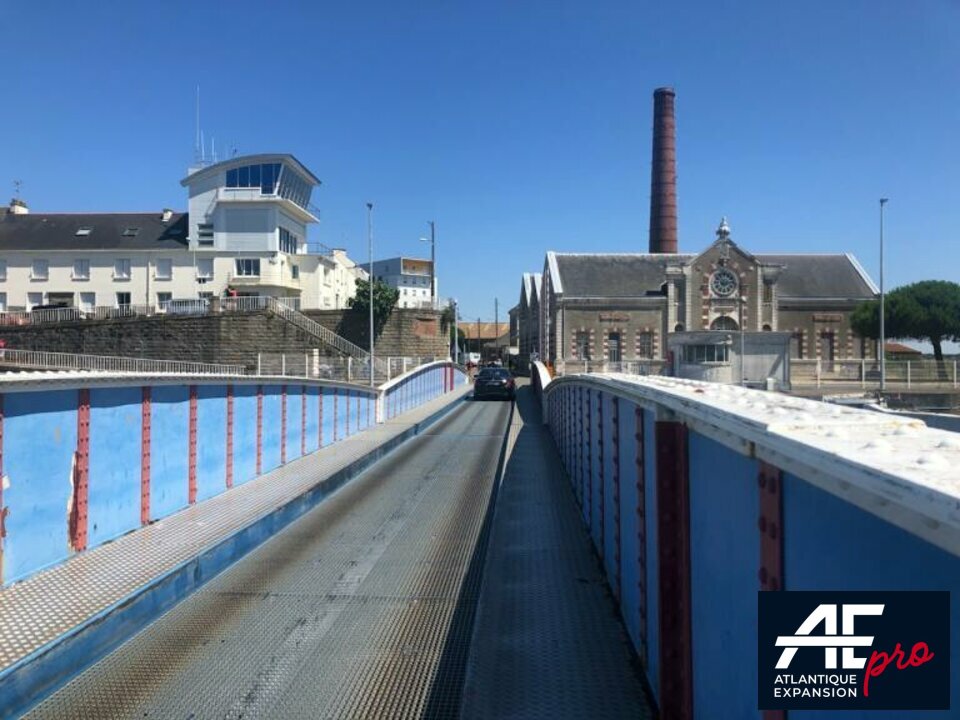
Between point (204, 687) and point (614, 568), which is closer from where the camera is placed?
point (204, 687)

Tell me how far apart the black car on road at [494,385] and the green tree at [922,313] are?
32.5 m

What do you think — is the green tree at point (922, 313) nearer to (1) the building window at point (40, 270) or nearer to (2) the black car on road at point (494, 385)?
(2) the black car on road at point (494, 385)

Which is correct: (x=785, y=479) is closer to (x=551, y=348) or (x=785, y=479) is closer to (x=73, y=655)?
(x=73, y=655)

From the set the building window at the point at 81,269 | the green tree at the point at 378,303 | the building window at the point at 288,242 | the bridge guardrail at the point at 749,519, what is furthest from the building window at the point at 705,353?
the building window at the point at 81,269

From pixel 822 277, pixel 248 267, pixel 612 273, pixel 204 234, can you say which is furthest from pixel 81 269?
pixel 822 277

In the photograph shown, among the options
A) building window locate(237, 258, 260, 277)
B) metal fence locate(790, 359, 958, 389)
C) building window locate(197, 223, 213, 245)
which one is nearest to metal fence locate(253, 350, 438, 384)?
building window locate(237, 258, 260, 277)

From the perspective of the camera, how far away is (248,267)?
55.7m

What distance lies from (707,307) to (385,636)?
56686 mm

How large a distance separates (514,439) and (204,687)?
46.9ft

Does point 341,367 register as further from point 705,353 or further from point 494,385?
point 705,353

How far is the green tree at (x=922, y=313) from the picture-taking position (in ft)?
171

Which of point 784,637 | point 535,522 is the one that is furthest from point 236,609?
point 784,637

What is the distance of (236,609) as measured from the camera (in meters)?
5.98

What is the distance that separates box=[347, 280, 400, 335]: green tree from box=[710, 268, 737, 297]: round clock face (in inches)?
1002
